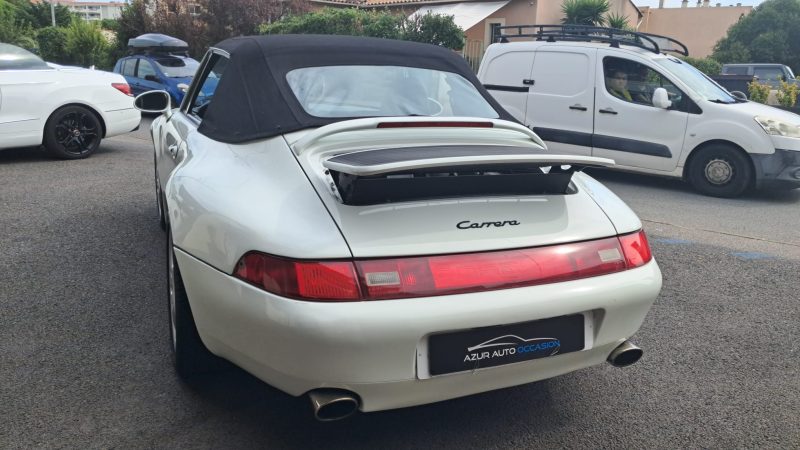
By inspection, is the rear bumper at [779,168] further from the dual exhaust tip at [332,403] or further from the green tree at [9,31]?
the green tree at [9,31]

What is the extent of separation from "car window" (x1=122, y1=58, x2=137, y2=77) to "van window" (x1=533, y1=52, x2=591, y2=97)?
33.4 feet

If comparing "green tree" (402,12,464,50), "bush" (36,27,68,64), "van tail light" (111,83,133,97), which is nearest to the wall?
"green tree" (402,12,464,50)

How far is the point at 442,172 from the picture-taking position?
234 cm

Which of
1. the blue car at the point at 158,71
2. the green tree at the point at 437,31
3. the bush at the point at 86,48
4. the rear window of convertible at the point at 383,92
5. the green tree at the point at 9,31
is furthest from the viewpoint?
the bush at the point at 86,48

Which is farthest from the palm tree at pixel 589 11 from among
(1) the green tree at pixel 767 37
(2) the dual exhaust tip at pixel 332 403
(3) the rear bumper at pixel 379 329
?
(2) the dual exhaust tip at pixel 332 403

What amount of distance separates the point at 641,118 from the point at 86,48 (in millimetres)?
23152

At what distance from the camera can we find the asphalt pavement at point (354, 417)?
8.72 ft

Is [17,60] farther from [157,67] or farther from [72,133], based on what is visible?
[157,67]

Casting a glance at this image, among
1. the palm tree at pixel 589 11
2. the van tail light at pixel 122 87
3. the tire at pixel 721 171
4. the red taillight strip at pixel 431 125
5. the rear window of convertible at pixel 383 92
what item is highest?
the palm tree at pixel 589 11

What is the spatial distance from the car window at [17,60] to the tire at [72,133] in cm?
63

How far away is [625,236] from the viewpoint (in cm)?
262

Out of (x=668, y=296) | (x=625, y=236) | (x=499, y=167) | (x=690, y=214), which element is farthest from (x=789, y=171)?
(x=499, y=167)

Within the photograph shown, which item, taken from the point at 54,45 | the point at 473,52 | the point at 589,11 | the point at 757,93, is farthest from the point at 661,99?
the point at 54,45

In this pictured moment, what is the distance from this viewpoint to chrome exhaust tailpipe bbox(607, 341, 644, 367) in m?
2.62
